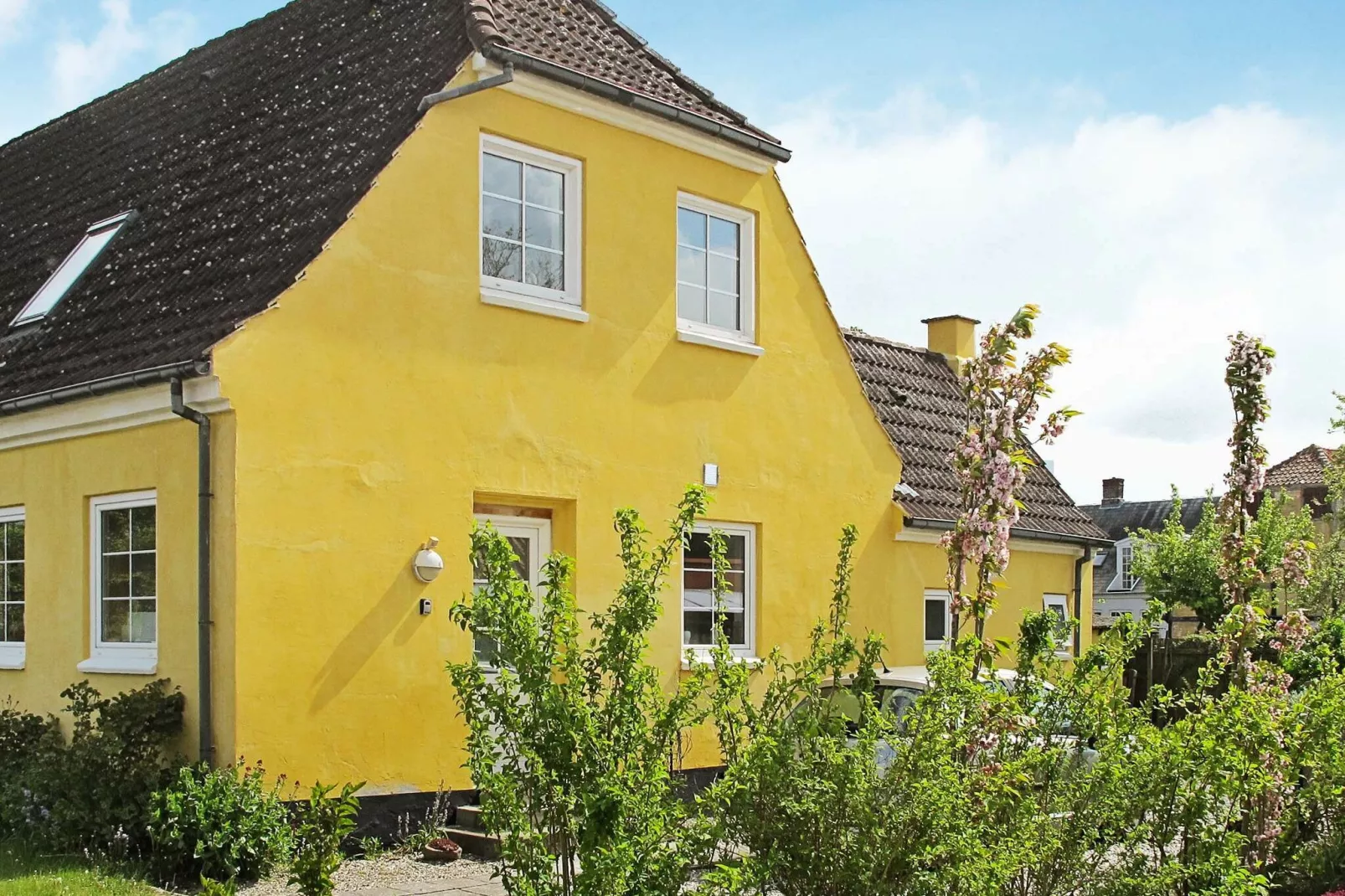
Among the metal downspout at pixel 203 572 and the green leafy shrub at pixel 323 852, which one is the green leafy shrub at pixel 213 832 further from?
the green leafy shrub at pixel 323 852

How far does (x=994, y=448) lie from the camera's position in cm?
878

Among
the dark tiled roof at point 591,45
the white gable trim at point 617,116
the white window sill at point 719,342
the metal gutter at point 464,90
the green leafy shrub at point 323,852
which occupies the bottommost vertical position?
the green leafy shrub at point 323,852

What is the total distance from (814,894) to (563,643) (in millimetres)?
1641

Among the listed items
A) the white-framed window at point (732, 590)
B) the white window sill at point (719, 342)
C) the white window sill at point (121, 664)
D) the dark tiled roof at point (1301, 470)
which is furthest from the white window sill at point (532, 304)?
the dark tiled roof at point (1301, 470)

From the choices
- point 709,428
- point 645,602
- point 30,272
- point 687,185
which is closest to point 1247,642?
point 645,602

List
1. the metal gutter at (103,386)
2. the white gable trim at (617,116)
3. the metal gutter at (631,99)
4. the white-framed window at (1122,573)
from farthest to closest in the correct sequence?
the white-framed window at (1122,573)
the white gable trim at (617,116)
the metal gutter at (631,99)
the metal gutter at (103,386)

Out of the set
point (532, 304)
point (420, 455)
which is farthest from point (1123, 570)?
point (420, 455)

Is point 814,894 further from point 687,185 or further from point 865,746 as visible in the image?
point 687,185

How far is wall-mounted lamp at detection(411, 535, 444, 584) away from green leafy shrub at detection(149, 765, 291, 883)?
2.28 metres

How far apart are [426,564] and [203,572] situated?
69.9 inches

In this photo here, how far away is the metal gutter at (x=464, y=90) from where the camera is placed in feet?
40.1

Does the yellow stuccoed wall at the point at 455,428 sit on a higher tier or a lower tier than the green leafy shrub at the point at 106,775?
higher

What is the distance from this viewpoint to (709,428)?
580 inches

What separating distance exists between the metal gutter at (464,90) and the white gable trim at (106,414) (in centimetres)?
305
